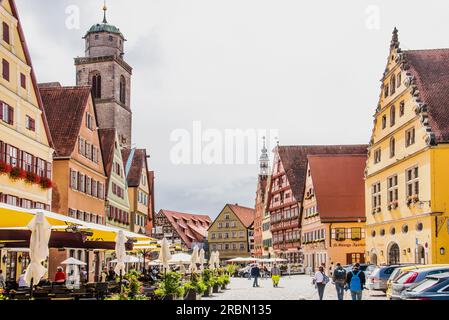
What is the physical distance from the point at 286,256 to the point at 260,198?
792 inches

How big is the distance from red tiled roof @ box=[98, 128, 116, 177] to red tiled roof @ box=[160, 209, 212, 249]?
2341 inches

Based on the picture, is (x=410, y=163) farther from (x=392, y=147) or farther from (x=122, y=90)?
(x=122, y=90)

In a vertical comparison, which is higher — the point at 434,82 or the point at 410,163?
the point at 434,82

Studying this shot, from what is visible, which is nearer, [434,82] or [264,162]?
[434,82]

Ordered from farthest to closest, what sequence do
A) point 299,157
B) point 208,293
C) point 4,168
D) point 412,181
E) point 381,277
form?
point 299,157 → point 412,181 → point 4,168 → point 208,293 → point 381,277

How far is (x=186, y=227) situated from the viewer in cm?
12344

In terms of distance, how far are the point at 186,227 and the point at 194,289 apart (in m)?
98.2

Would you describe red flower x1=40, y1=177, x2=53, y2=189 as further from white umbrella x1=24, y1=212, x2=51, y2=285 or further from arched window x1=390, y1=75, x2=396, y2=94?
white umbrella x1=24, y1=212, x2=51, y2=285

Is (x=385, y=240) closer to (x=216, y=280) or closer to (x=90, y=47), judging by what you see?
(x=216, y=280)

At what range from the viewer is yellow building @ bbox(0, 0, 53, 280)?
109 ft

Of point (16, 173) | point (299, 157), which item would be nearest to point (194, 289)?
point (16, 173)

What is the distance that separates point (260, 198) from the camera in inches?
4188
